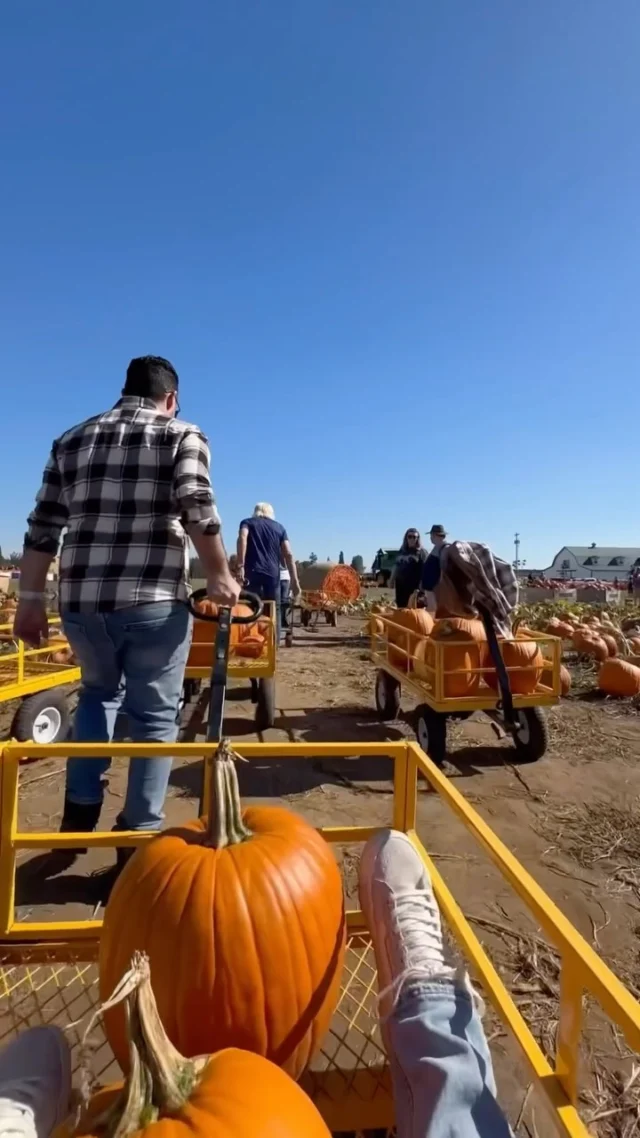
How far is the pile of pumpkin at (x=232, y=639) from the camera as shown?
5.26m

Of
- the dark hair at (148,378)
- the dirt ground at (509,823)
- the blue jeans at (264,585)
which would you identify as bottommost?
the dirt ground at (509,823)

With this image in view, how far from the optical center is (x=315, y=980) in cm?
135

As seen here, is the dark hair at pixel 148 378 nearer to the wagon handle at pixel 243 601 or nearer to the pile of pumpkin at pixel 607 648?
the wagon handle at pixel 243 601

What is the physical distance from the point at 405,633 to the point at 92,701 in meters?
→ 3.35

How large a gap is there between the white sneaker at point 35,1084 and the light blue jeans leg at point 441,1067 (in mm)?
551

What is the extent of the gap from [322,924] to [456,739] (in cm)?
429

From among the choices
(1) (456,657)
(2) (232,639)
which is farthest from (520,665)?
(2) (232,639)

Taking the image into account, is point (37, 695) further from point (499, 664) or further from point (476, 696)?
point (499, 664)

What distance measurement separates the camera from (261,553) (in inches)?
277

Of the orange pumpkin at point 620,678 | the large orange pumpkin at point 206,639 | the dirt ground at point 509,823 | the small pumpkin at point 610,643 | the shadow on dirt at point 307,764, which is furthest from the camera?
the small pumpkin at point 610,643

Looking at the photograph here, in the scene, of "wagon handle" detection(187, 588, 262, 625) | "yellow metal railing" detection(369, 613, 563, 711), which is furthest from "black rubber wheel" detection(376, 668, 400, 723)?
"wagon handle" detection(187, 588, 262, 625)

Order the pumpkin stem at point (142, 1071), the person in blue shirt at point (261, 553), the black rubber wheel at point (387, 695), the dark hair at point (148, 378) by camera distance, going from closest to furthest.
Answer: the pumpkin stem at point (142, 1071), the dark hair at point (148, 378), the black rubber wheel at point (387, 695), the person in blue shirt at point (261, 553)

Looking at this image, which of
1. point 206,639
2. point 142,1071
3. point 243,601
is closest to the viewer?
point 142,1071

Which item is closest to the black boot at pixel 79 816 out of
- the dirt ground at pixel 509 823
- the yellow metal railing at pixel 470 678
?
the dirt ground at pixel 509 823
